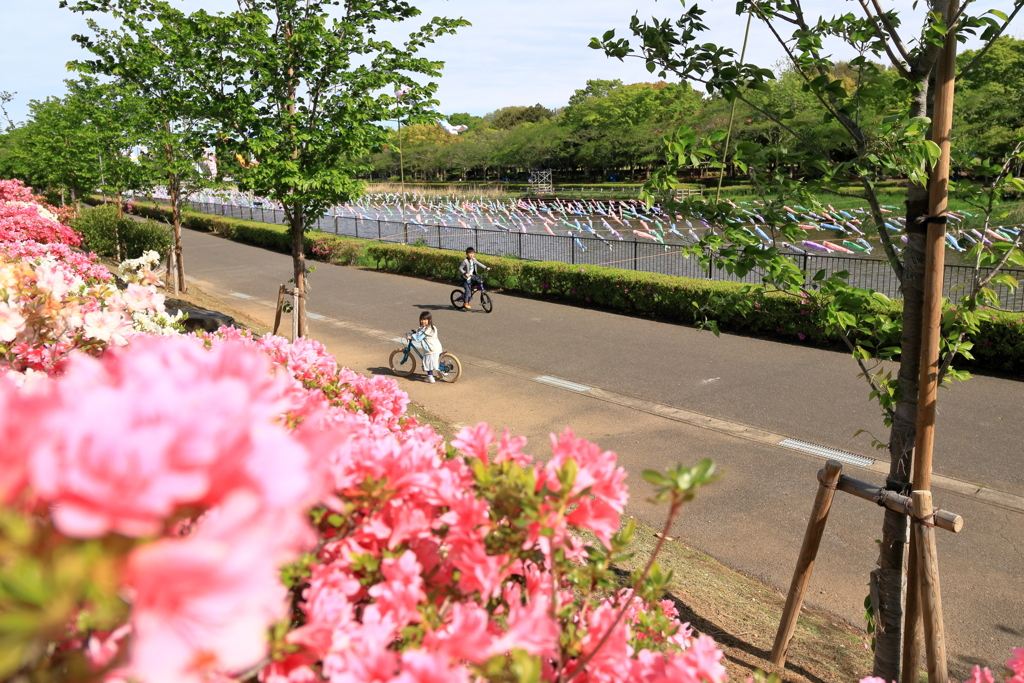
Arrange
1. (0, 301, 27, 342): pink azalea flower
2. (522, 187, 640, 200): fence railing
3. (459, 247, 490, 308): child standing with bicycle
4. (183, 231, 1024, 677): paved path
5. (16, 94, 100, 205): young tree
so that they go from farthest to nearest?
(522, 187, 640, 200): fence railing < (16, 94, 100, 205): young tree < (459, 247, 490, 308): child standing with bicycle < (183, 231, 1024, 677): paved path < (0, 301, 27, 342): pink azalea flower

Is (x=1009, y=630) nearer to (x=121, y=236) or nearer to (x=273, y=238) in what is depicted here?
(x=121, y=236)

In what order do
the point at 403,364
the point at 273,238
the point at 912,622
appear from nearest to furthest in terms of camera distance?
the point at 912,622, the point at 403,364, the point at 273,238

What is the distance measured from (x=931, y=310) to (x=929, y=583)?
1257mm

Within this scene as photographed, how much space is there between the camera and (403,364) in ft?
35.6

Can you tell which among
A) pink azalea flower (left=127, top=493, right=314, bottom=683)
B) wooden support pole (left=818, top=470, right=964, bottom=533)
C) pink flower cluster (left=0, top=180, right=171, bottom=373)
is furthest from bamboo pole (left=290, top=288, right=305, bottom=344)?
pink azalea flower (left=127, top=493, right=314, bottom=683)

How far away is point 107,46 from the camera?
36.6ft

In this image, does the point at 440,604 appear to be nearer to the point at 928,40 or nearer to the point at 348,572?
the point at 348,572

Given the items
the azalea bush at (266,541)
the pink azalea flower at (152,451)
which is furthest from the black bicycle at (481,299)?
the pink azalea flower at (152,451)

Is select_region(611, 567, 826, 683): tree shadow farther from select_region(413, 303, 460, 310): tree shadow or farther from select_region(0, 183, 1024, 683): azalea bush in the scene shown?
select_region(413, 303, 460, 310): tree shadow

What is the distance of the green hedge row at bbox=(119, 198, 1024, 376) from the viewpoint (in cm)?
1025

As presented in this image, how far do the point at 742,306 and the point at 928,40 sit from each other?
1.72m

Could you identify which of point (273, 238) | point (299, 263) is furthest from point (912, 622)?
point (273, 238)

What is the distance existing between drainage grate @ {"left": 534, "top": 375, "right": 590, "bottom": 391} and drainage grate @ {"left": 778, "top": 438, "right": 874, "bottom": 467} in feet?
9.55

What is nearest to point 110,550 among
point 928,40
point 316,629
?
point 316,629
